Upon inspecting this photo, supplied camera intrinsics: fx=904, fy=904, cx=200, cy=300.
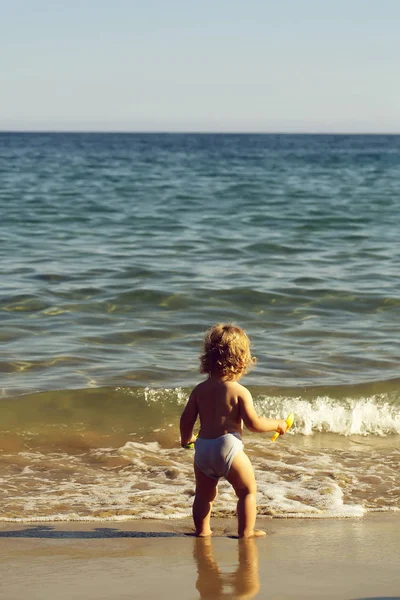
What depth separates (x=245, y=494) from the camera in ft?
14.3

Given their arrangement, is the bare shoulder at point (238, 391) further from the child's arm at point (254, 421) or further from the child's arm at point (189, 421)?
the child's arm at point (189, 421)

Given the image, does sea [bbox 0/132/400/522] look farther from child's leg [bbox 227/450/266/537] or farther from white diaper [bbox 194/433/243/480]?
white diaper [bbox 194/433/243/480]

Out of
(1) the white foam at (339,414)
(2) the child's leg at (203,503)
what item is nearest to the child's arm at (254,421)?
(2) the child's leg at (203,503)

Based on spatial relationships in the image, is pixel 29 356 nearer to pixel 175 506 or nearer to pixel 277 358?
pixel 277 358

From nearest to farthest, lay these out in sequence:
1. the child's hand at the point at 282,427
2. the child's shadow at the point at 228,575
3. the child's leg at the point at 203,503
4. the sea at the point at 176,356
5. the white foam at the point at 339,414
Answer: the child's shadow at the point at 228,575, the child's hand at the point at 282,427, the child's leg at the point at 203,503, the sea at the point at 176,356, the white foam at the point at 339,414

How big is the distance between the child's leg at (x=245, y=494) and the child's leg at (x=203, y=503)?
0.13 m

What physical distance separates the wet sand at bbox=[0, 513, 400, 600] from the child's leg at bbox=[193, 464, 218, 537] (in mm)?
79

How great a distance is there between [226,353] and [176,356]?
413 cm

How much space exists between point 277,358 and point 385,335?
156 centimetres

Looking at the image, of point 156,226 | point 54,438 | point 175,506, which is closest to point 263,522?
point 175,506

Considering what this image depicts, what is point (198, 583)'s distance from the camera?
3703mm

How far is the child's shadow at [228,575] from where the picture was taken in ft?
11.8

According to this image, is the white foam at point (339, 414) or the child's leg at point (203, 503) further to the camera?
the white foam at point (339, 414)

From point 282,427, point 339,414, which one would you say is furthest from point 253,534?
point 339,414
